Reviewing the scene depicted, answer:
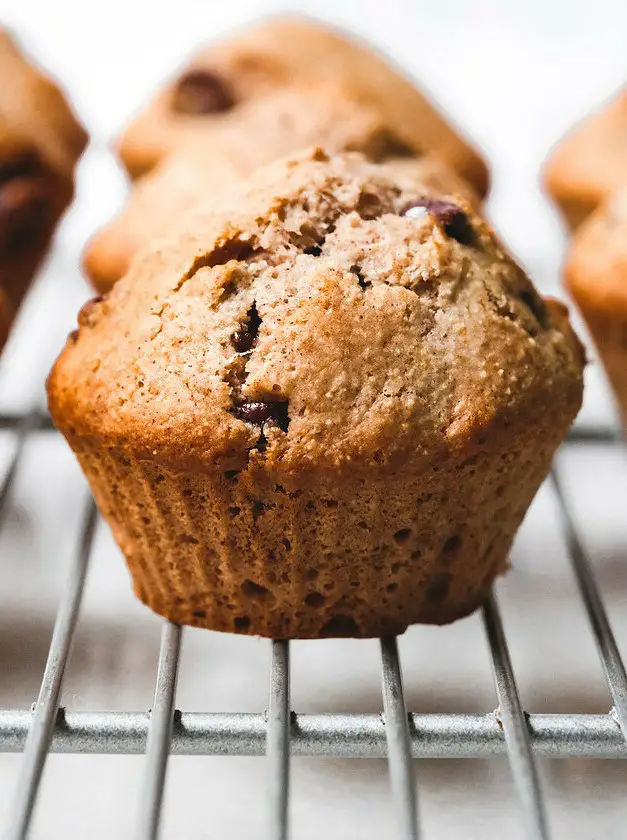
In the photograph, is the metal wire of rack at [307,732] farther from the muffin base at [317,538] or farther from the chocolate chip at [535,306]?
the chocolate chip at [535,306]

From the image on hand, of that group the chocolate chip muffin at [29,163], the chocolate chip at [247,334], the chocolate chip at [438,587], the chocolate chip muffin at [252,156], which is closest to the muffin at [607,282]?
the chocolate chip muffin at [252,156]

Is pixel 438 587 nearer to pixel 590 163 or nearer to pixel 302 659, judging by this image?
pixel 302 659

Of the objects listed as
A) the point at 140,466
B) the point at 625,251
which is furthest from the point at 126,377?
the point at 625,251

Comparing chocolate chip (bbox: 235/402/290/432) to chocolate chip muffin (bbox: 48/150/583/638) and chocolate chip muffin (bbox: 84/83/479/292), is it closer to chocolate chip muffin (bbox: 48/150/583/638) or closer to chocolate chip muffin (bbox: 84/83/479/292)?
chocolate chip muffin (bbox: 48/150/583/638)

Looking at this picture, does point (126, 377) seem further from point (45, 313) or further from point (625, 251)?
point (45, 313)

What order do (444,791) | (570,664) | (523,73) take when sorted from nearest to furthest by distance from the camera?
(444,791), (570,664), (523,73)

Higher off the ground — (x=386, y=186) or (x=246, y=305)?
(x=386, y=186)

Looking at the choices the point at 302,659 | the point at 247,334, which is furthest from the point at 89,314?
the point at 302,659
